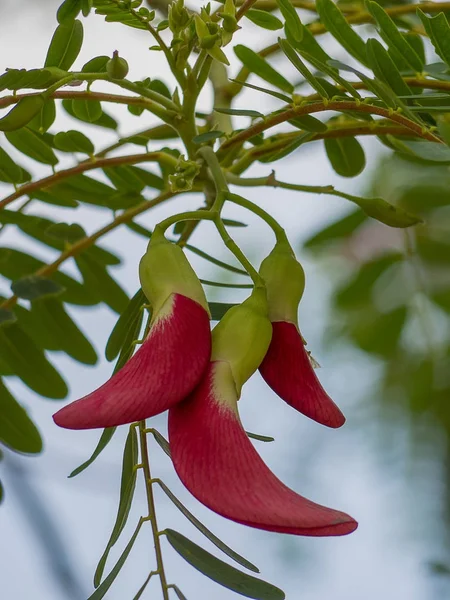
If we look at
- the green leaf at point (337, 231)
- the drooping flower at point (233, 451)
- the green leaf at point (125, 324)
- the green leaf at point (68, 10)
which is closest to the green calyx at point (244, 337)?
the drooping flower at point (233, 451)

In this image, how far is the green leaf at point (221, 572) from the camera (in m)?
0.48

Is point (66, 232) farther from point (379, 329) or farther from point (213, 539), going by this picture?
point (379, 329)

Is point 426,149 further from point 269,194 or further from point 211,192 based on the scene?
point 269,194

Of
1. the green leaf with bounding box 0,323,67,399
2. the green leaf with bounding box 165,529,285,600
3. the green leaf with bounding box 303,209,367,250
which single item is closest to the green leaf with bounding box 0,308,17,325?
the green leaf with bounding box 0,323,67,399

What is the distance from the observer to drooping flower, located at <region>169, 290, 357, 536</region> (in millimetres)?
388

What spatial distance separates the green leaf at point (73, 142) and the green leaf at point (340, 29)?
0.19m

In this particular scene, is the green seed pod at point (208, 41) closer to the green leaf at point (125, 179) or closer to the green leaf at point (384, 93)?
the green leaf at point (384, 93)

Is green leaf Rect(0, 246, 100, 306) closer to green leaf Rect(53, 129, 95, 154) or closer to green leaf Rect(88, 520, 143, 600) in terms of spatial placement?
green leaf Rect(53, 129, 95, 154)

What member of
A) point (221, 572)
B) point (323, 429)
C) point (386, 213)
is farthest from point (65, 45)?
point (323, 429)

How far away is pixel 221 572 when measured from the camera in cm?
50

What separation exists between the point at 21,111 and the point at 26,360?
0.26 m

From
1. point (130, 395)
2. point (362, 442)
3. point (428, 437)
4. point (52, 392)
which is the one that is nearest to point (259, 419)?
point (362, 442)

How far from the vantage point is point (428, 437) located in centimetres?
121

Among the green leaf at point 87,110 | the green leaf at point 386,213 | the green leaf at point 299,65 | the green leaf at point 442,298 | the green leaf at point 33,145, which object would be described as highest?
the green leaf at point 442,298
